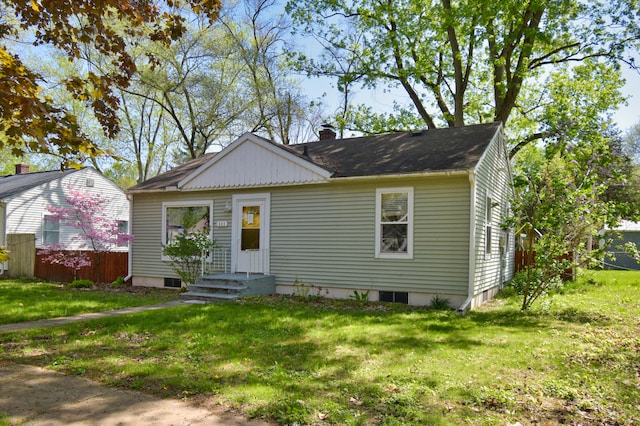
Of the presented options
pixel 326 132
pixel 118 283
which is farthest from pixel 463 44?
pixel 118 283

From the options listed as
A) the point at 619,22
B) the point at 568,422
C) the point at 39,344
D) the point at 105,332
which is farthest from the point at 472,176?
the point at 619,22

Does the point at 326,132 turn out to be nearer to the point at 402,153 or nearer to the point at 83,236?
the point at 402,153

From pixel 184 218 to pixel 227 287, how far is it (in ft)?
11.7

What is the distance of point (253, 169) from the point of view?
12.2 m

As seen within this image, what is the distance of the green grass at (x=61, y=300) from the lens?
28.7 ft

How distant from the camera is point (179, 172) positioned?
15.2 meters

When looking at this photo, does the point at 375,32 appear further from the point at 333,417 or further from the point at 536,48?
the point at 333,417

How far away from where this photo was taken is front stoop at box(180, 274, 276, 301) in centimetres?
1092

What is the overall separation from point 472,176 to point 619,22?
535 inches

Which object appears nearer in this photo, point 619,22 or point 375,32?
point 619,22

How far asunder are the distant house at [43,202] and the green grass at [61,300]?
5.41 metres

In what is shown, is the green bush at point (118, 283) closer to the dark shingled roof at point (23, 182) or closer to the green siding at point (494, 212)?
the dark shingled roof at point (23, 182)

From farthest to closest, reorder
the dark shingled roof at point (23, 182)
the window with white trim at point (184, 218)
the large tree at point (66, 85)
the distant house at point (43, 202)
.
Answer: the dark shingled roof at point (23, 182)
the distant house at point (43, 202)
the window with white trim at point (184, 218)
the large tree at point (66, 85)

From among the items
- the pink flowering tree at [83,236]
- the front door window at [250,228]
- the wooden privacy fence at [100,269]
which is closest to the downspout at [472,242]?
the front door window at [250,228]
